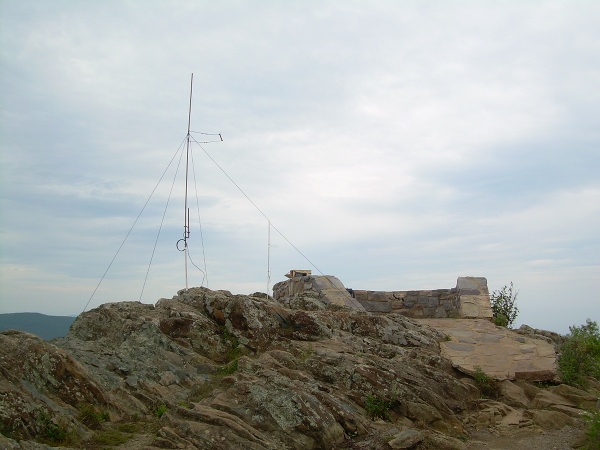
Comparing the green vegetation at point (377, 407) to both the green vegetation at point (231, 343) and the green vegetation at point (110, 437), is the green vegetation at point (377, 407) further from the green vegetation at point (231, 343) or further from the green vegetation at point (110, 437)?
the green vegetation at point (110, 437)

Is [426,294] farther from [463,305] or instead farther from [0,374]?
[0,374]

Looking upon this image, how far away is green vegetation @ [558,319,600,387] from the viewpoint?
10.9 meters

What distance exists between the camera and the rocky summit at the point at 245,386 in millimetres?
6832

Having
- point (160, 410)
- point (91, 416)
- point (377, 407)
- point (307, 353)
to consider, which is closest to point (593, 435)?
point (377, 407)

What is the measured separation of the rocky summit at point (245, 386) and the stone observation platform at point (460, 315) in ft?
1.47

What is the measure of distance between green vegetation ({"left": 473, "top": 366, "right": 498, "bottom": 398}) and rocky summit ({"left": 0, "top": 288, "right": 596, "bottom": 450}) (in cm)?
3

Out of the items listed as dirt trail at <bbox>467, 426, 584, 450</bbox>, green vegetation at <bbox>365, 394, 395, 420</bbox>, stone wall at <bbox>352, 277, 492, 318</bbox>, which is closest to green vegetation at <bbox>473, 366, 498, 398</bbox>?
dirt trail at <bbox>467, 426, 584, 450</bbox>

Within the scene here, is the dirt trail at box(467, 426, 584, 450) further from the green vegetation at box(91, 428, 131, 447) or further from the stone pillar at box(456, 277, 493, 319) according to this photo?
the stone pillar at box(456, 277, 493, 319)

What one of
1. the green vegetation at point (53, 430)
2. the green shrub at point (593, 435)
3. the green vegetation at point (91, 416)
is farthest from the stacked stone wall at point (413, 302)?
the green vegetation at point (53, 430)

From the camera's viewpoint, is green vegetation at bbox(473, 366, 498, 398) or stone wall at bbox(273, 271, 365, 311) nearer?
green vegetation at bbox(473, 366, 498, 398)

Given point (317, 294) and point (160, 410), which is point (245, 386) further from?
point (317, 294)

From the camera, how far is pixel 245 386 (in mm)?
7957

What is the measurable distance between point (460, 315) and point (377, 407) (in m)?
8.37

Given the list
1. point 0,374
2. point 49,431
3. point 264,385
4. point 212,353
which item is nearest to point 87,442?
point 49,431
